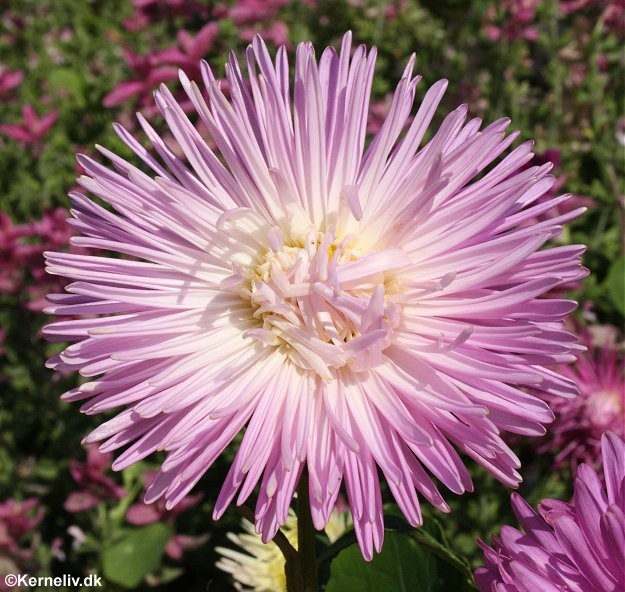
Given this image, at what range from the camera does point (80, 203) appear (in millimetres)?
795

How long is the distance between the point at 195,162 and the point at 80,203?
13cm

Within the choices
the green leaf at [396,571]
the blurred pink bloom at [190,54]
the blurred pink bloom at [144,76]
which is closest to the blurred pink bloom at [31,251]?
the blurred pink bloom at [144,76]

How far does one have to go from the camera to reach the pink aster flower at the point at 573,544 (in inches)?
22.5

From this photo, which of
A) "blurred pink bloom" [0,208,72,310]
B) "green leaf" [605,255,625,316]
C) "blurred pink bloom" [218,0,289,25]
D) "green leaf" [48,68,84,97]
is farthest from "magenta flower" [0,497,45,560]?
"green leaf" [48,68,84,97]

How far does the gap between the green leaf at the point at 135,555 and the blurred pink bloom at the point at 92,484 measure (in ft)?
0.33

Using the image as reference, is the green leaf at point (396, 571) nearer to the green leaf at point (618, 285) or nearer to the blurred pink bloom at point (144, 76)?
the green leaf at point (618, 285)

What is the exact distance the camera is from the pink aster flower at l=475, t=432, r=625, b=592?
570 mm

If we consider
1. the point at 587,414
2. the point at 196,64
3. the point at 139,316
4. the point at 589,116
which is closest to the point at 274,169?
the point at 139,316

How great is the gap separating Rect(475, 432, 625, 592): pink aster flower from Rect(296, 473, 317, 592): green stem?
163mm

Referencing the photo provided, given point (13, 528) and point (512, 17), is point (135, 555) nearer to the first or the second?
point (13, 528)

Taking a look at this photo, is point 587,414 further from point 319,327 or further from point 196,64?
point 196,64

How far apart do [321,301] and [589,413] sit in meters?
0.60

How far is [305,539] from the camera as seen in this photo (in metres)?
0.70

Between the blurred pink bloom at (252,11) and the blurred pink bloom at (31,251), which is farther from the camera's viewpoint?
the blurred pink bloom at (252,11)
